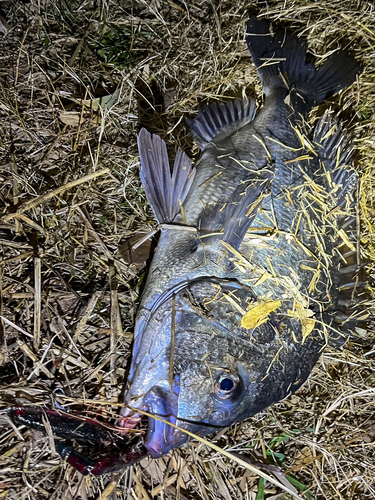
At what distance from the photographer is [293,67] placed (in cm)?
312

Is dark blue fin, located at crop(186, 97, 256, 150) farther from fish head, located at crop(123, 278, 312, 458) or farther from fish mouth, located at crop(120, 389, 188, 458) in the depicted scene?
fish mouth, located at crop(120, 389, 188, 458)

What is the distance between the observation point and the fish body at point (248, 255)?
2.21 m

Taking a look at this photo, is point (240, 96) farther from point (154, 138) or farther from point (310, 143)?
point (154, 138)

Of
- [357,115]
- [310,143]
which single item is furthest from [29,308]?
[357,115]

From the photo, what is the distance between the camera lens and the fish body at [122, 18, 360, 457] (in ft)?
7.23

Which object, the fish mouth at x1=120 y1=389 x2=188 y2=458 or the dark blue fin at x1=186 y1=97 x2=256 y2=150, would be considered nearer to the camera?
the fish mouth at x1=120 y1=389 x2=188 y2=458

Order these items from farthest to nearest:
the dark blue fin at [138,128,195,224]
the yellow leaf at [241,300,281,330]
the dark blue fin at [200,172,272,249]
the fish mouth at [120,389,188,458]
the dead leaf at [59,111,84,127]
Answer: the dead leaf at [59,111,84,127], the dark blue fin at [138,128,195,224], the dark blue fin at [200,172,272,249], the yellow leaf at [241,300,281,330], the fish mouth at [120,389,188,458]

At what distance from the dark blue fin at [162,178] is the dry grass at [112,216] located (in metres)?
0.37

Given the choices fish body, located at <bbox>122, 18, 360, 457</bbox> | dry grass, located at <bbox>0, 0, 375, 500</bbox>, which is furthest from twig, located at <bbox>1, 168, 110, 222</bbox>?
fish body, located at <bbox>122, 18, 360, 457</bbox>

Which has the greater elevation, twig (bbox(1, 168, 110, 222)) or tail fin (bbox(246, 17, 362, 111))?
tail fin (bbox(246, 17, 362, 111))

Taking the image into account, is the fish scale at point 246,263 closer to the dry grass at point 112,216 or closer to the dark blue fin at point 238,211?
the dark blue fin at point 238,211

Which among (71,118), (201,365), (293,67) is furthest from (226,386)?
(293,67)

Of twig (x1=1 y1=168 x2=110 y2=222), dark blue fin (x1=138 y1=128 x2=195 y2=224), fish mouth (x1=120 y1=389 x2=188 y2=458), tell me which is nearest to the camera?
fish mouth (x1=120 y1=389 x2=188 y2=458)

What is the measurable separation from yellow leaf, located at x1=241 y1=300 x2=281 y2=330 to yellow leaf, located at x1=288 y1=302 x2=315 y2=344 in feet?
0.51
